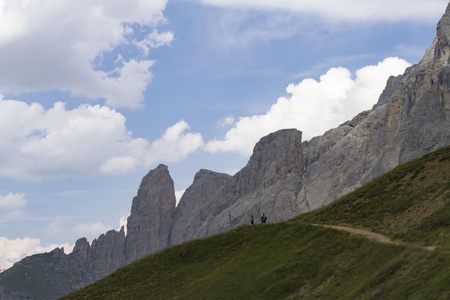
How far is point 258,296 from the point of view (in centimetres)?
4784

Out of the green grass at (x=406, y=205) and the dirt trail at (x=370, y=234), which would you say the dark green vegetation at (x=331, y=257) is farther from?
the dirt trail at (x=370, y=234)

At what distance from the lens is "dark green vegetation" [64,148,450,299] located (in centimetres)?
3753

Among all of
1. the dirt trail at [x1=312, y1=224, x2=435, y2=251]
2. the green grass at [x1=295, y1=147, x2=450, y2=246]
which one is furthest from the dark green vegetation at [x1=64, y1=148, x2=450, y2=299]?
the dirt trail at [x1=312, y1=224, x2=435, y2=251]

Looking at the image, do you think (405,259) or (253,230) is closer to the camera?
(405,259)

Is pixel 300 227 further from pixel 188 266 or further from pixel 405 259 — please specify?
pixel 405 259

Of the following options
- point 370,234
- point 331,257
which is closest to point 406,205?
point 370,234

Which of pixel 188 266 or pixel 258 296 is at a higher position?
pixel 188 266

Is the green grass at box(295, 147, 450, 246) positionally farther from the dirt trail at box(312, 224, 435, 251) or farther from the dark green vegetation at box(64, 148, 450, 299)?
the dirt trail at box(312, 224, 435, 251)

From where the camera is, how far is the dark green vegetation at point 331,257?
37531 millimetres

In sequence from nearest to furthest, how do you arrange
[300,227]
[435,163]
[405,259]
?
[405,259] → [435,163] → [300,227]

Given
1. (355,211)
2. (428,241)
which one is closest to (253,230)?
(355,211)

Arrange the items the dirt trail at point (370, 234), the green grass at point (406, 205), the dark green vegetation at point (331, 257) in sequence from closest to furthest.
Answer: the dark green vegetation at point (331, 257), the green grass at point (406, 205), the dirt trail at point (370, 234)

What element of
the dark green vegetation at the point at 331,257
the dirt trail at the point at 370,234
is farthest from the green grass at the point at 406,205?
the dirt trail at the point at 370,234

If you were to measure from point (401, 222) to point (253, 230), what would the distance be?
21.4 meters
